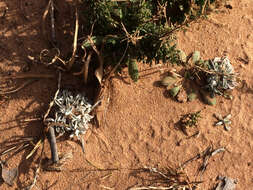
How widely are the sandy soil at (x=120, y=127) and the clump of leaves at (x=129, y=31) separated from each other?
44 centimetres

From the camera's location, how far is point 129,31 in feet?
9.12

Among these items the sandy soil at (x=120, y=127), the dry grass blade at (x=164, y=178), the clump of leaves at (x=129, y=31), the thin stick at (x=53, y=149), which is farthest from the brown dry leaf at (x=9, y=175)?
the clump of leaves at (x=129, y=31)

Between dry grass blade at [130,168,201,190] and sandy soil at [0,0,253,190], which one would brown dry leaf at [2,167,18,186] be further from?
dry grass blade at [130,168,201,190]

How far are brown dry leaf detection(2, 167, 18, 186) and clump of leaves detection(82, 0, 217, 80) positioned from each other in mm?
1614

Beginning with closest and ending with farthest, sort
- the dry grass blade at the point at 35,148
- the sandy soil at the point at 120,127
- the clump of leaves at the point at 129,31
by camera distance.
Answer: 1. the clump of leaves at the point at 129,31
2. the dry grass blade at the point at 35,148
3. the sandy soil at the point at 120,127

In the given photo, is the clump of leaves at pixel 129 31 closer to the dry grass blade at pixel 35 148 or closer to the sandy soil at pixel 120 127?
the sandy soil at pixel 120 127

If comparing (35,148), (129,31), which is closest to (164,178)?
(35,148)

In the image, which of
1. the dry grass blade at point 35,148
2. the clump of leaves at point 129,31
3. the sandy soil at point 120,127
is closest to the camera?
the clump of leaves at point 129,31

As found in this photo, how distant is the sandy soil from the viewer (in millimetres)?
3066

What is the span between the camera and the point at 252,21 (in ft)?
11.4

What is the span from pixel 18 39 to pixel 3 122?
976mm

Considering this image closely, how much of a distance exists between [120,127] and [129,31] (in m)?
1.11

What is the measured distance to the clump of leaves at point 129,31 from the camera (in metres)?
2.63

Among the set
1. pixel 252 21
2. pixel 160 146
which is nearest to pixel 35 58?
pixel 160 146
